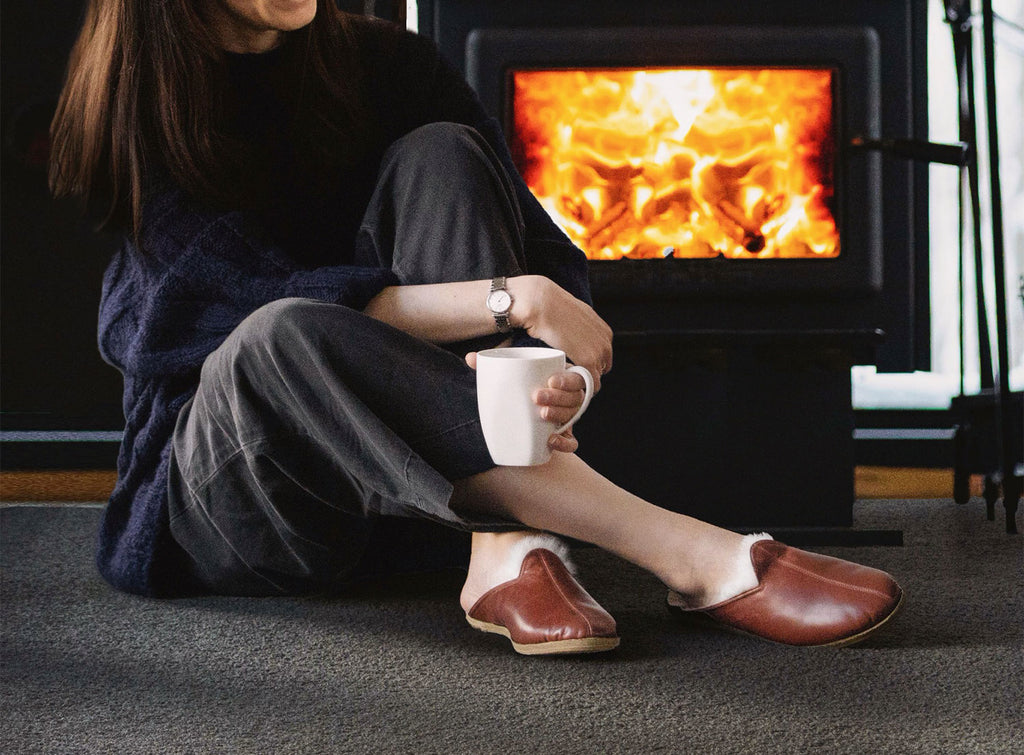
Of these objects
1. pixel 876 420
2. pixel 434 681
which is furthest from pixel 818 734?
pixel 876 420

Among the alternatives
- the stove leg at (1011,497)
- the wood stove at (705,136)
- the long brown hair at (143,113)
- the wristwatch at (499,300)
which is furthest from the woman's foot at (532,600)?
the wood stove at (705,136)

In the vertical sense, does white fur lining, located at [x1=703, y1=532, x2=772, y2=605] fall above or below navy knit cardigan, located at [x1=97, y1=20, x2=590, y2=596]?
below

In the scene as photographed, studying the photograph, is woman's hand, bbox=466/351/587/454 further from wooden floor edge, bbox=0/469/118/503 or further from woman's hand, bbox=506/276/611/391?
wooden floor edge, bbox=0/469/118/503

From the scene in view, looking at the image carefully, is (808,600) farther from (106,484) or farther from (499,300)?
(106,484)

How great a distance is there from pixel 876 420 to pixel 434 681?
148cm

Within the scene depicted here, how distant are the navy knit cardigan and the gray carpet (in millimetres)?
89

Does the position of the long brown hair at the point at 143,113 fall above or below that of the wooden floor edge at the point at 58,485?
above

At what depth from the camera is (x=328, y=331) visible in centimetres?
83

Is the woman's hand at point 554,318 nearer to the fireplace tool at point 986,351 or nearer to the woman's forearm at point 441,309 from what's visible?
the woman's forearm at point 441,309

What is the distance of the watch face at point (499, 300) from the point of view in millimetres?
896

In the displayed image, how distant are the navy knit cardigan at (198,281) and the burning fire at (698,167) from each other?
0.70 m

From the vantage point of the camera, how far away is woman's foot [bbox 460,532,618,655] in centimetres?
87

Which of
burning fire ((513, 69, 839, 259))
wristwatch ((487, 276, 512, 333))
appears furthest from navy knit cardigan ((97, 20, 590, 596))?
burning fire ((513, 69, 839, 259))

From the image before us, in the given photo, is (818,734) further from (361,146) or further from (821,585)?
(361,146)
